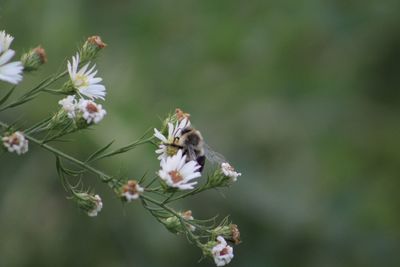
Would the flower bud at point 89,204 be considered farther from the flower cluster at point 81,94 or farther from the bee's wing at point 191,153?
the bee's wing at point 191,153

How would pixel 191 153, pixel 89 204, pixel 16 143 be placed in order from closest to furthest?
1. pixel 16 143
2. pixel 89 204
3. pixel 191 153

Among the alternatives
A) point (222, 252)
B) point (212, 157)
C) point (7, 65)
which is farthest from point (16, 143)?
point (212, 157)

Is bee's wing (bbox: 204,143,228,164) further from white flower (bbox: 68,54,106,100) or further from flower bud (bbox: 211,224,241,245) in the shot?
white flower (bbox: 68,54,106,100)

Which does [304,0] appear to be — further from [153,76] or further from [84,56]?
[84,56]

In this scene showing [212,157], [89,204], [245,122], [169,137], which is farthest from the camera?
[245,122]

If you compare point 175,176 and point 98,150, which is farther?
point 98,150

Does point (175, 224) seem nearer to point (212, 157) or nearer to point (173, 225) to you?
point (173, 225)

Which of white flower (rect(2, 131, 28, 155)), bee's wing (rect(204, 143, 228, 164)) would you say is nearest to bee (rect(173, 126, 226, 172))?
bee's wing (rect(204, 143, 228, 164))

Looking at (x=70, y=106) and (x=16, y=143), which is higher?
(x=70, y=106)
